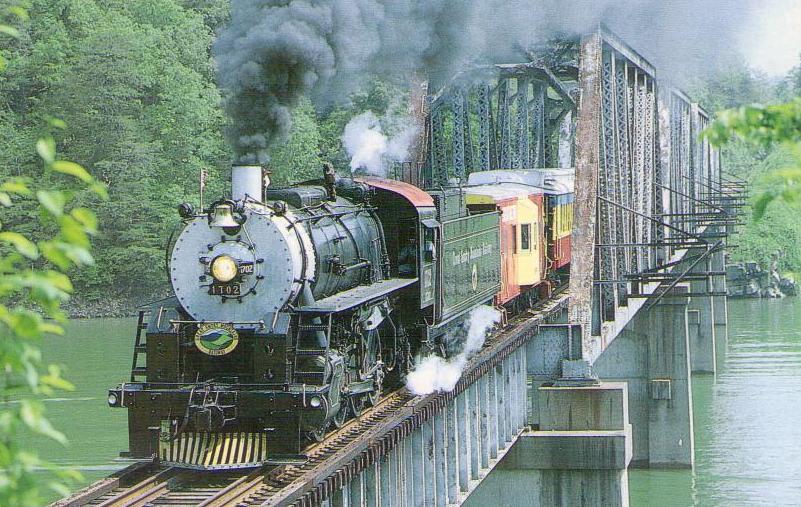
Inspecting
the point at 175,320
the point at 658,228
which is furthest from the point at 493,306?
the point at 658,228

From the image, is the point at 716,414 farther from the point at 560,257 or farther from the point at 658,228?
the point at 560,257

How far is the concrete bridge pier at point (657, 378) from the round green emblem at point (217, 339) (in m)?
22.3

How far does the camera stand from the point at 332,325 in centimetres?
1362

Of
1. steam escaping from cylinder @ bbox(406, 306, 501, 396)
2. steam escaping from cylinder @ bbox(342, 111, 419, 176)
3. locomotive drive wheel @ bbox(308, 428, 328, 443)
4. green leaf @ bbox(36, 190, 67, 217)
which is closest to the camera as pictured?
green leaf @ bbox(36, 190, 67, 217)

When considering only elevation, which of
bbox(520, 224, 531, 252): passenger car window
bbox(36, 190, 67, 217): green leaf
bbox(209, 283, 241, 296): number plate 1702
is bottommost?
bbox(209, 283, 241, 296): number plate 1702

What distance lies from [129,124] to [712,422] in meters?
28.3

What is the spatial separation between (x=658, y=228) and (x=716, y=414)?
6.85 meters

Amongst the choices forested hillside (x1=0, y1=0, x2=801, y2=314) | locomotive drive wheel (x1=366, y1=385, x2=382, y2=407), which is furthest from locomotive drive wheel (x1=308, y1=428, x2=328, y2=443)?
forested hillside (x1=0, y1=0, x2=801, y2=314)

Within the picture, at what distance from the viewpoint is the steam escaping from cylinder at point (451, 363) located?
16781mm

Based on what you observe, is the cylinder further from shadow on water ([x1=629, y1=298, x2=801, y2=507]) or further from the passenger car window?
shadow on water ([x1=629, y1=298, x2=801, y2=507])

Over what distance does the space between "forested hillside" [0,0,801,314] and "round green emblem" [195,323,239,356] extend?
41317 millimetres

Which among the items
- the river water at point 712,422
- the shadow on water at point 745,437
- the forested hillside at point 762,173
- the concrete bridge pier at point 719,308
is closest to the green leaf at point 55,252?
the forested hillside at point 762,173

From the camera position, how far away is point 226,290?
43.3ft

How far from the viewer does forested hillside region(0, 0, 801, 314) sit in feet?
184
